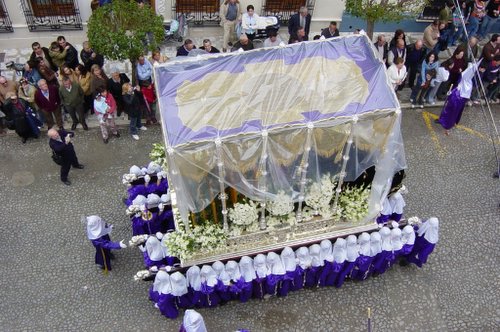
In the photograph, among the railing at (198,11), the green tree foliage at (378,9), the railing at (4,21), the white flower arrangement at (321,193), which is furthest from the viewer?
the railing at (198,11)

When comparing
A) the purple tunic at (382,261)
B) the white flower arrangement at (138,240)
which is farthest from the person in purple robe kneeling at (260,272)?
the purple tunic at (382,261)

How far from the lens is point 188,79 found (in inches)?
299

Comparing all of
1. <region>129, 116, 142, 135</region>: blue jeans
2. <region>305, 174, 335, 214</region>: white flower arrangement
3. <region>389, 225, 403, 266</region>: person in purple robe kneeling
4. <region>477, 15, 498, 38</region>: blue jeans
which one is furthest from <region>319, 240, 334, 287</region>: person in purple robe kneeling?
<region>477, 15, 498, 38</region>: blue jeans

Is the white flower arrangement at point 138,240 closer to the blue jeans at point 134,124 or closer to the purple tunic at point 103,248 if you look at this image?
the purple tunic at point 103,248

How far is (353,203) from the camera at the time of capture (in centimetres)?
781

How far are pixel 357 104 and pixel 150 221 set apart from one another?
12.4 ft

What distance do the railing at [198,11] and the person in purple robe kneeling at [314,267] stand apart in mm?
7989

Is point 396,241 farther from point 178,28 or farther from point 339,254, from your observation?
point 178,28

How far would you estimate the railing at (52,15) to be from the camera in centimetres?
1261

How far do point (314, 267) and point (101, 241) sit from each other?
132 inches

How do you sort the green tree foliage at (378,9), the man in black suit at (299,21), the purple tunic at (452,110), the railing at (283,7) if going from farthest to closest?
the railing at (283,7) < the man in black suit at (299,21) < the green tree foliage at (378,9) < the purple tunic at (452,110)

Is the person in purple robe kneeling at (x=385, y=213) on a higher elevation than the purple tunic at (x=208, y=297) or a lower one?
higher

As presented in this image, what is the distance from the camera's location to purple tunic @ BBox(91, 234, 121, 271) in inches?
315

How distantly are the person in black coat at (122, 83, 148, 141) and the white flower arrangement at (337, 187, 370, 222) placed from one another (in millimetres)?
4883
